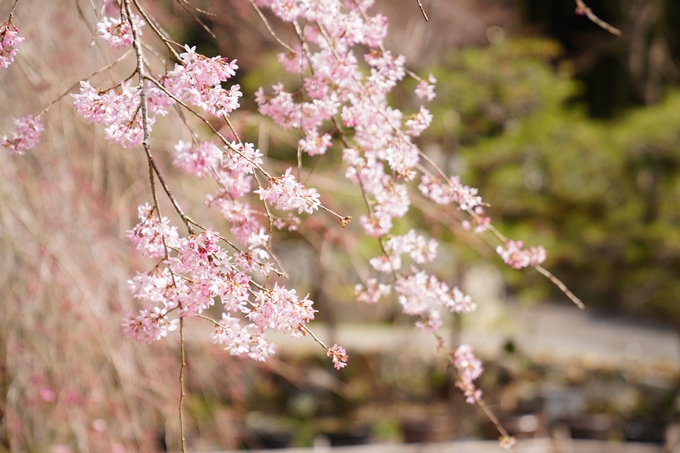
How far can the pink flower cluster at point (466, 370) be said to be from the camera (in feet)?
3.57

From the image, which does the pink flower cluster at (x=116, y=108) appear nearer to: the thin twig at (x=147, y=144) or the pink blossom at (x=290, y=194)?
the thin twig at (x=147, y=144)

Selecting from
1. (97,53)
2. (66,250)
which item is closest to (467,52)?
(97,53)

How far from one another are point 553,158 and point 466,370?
3103mm

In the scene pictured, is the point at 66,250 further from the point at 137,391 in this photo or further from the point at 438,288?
the point at 438,288

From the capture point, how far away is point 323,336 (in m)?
5.43

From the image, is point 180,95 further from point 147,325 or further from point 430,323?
point 430,323

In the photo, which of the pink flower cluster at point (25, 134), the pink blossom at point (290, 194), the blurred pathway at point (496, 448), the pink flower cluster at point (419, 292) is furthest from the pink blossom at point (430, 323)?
the blurred pathway at point (496, 448)

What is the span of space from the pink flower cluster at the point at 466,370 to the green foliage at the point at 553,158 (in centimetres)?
271

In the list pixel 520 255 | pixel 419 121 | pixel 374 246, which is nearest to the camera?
pixel 419 121

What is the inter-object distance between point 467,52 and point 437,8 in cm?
59

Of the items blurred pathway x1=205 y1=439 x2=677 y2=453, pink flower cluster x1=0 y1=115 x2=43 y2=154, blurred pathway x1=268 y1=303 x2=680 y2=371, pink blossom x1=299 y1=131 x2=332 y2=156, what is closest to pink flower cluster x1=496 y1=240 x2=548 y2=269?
pink blossom x1=299 y1=131 x2=332 y2=156

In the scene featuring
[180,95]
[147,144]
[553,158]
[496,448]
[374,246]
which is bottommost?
[147,144]

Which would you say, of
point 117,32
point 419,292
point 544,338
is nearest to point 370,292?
point 419,292

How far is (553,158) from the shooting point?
396cm
